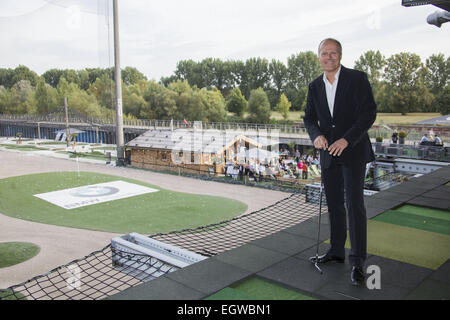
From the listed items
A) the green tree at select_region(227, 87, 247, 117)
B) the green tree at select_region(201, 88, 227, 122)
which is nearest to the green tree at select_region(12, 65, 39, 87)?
the green tree at select_region(201, 88, 227, 122)

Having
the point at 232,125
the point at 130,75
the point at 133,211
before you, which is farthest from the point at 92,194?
the point at 130,75

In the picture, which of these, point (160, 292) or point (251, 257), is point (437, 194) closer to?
point (251, 257)

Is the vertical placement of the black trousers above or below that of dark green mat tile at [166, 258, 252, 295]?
above

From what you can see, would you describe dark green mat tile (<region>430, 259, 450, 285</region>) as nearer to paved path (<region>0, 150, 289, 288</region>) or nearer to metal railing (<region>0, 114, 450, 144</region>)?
paved path (<region>0, 150, 289, 288</region>)

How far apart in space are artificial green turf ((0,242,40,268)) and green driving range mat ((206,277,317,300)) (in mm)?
7752

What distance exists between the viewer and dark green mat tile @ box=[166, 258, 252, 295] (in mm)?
2115

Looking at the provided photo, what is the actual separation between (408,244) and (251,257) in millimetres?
1267

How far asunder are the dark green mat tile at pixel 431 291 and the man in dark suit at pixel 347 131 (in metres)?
0.29

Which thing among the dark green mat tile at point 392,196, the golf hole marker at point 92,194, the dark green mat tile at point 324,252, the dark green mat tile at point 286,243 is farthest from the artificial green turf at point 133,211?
the dark green mat tile at point 324,252

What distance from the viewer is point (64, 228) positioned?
10.6 meters

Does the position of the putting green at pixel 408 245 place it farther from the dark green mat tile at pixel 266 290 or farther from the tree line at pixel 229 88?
the tree line at pixel 229 88

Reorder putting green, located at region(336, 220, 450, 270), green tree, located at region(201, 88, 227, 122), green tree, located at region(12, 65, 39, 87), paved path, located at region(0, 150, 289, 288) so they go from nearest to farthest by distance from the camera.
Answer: putting green, located at region(336, 220, 450, 270) < paved path, located at region(0, 150, 289, 288) < green tree, located at region(12, 65, 39, 87) < green tree, located at region(201, 88, 227, 122)
